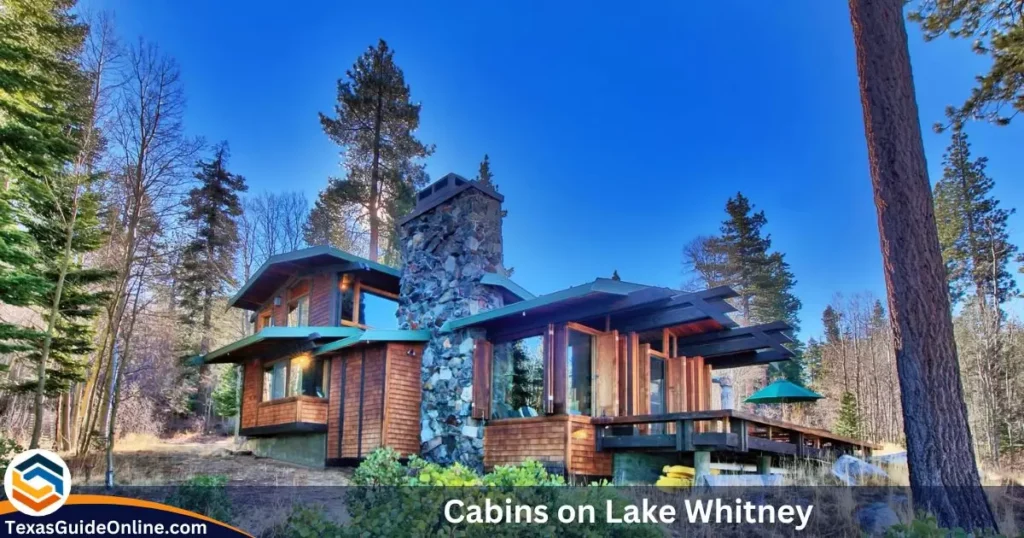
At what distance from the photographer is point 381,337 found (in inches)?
484

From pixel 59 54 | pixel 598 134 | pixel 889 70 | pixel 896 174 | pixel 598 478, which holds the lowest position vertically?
pixel 598 478

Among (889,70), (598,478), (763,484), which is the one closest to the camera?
(889,70)

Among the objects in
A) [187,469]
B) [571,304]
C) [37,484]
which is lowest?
[187,469]

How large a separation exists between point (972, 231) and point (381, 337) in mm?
19797

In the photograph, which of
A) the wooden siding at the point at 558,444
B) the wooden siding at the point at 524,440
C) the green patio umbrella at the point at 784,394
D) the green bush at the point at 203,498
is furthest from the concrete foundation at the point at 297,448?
the green patio umbrella at the point at 784,394

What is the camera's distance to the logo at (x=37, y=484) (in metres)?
5.58

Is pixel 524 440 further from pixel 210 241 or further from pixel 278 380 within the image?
pixel 210 241

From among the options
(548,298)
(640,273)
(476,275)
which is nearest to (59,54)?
(476,275)

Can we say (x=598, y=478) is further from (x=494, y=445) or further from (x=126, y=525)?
(x=126, y=525)

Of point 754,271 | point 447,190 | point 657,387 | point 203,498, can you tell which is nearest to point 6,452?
point 203,498

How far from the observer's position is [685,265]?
2664 cm

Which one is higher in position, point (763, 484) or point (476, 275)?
point (476, 275)

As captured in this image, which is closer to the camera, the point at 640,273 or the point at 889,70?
the point at 889,70

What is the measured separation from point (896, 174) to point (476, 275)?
784cm
